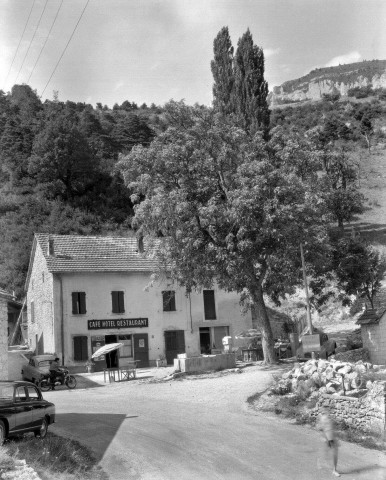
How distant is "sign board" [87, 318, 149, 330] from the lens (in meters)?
37.8

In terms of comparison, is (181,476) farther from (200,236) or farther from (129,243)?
(129,243)

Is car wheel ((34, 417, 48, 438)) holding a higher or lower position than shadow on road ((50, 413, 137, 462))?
higher

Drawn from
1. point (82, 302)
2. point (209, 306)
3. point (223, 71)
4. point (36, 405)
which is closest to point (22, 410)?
point (36, 405)

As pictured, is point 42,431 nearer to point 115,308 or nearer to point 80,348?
point 80,348

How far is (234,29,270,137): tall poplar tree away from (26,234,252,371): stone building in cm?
1185

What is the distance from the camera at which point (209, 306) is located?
40.8 m

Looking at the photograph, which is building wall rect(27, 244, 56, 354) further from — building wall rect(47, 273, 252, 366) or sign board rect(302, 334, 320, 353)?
sign board rect(302, 334, 320, 353)

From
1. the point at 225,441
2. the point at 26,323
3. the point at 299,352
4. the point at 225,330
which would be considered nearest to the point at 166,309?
the point at 225,330

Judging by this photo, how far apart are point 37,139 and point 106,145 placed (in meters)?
22.5

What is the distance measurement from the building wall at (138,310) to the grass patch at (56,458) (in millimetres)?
23375

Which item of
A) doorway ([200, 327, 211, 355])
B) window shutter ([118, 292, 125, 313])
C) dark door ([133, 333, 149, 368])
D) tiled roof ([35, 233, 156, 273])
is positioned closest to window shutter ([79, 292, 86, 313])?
tiled roof ([35, 233, 156, 273])

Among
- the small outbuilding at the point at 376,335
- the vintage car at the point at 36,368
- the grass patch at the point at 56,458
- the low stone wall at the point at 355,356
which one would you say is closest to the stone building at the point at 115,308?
the vintage car at the point at 36,368

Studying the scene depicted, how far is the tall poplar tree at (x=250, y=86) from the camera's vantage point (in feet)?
126

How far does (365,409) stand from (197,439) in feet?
16.8
